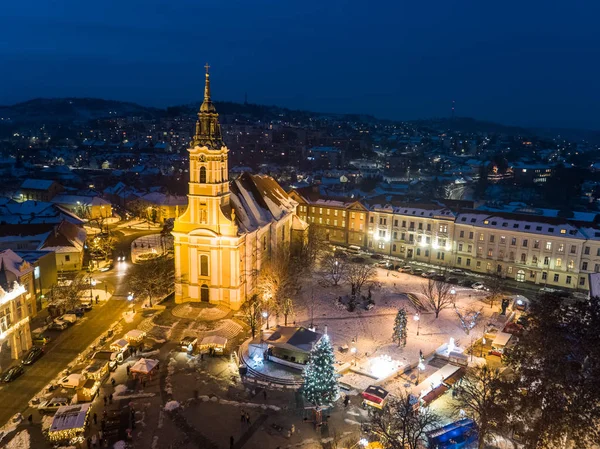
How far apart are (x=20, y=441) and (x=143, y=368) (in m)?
7.30

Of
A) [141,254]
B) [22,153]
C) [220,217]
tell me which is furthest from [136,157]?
[220,217]

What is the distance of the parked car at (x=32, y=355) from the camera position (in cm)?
3119

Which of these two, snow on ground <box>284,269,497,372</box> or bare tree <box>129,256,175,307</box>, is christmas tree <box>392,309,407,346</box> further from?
bare tree <box>129,256,175,307</box>

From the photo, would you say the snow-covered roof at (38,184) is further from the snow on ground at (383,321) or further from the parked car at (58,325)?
the snow on ground at (383,321)

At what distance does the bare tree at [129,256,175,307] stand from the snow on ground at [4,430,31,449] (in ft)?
57.7

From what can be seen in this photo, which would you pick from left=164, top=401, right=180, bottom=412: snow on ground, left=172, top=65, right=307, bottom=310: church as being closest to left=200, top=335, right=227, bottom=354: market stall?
left=164, top=401, right=180, bottom=412: snow on ground

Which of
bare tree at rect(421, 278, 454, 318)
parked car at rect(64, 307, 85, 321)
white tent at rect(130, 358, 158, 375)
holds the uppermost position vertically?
bare tree at rect(421, 278, 454, 318)

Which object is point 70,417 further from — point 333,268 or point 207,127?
point 333,268

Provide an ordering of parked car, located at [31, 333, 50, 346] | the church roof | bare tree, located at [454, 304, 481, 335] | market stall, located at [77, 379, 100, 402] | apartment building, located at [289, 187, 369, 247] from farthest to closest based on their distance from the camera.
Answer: apartment building, located at [289, 187, 369, 247]
the church roof
bare tree, located at [454, 304, 481, 335]
parked car, located at [31, 333, 50, 346]
market stall, located at [77, 379, 100, 402]

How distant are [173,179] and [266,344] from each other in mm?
77759

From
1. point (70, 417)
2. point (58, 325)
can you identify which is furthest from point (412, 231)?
point (70, 417)

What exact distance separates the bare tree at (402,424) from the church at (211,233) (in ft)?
60.5

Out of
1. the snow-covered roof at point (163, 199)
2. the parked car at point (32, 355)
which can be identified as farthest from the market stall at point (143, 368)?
the snow-covered roof at point (163, 199)

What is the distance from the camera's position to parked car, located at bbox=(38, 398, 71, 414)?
85.0ft
